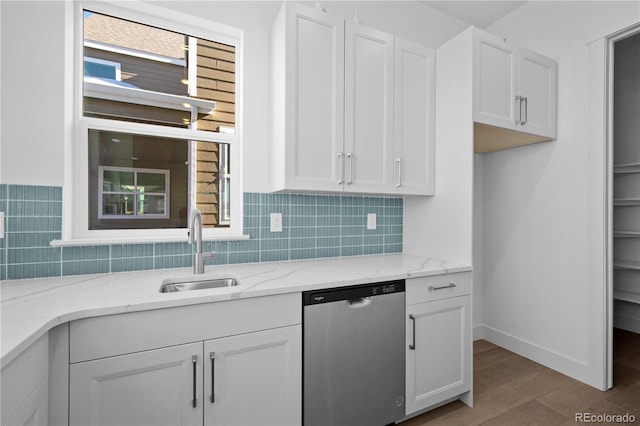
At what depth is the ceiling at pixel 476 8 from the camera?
2.61 metres

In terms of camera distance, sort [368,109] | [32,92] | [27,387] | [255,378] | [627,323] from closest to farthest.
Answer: [27,387] < [255,378] < [32,92] < [368,109] < [627,323]

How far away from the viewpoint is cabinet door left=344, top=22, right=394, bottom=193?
1.93 metres

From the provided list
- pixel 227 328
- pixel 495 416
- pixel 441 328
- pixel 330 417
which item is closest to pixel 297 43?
pixel 227 328

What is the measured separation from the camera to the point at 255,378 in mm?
1389

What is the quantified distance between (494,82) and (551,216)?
1122mm

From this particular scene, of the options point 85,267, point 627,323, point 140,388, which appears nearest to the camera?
point 140,388

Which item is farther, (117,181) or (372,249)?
(372,249)

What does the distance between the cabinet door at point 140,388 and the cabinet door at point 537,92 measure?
245cm

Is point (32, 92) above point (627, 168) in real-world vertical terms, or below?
above

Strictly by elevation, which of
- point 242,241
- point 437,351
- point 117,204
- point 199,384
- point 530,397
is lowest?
point 530,397

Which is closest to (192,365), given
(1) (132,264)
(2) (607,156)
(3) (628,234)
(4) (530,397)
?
(1) (132,264)

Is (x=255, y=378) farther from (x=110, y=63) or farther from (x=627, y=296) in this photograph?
(x=627, y=296)

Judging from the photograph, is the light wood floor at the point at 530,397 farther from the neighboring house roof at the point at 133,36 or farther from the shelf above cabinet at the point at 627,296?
the neighboring house roof at the point at 133,36

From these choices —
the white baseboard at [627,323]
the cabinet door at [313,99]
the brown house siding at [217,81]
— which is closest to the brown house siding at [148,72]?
the brown house siding at [217,81]
